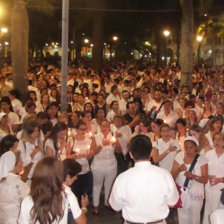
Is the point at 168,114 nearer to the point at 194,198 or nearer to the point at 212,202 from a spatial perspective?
the point at 212,202

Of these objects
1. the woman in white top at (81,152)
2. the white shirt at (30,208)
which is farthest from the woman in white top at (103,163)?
the white shirt at (30,208)

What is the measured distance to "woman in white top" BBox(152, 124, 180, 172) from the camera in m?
7.80

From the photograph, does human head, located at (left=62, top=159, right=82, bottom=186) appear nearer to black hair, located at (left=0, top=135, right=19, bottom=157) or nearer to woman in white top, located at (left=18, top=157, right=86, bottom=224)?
woman in white top, located at (left=18, top=157, right=86, bottom=224)

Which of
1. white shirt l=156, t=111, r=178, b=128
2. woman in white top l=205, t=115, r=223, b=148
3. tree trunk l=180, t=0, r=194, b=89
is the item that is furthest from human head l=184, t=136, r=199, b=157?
tree trunk l=180, t=0, r=194, b=89

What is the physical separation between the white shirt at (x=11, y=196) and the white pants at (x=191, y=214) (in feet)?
8.69

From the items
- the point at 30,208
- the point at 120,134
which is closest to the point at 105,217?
the point at 120,134

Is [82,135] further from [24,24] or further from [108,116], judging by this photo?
[24,24]

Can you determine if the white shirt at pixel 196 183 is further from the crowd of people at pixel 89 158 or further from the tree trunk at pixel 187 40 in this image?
the tree trunk at pixel 187 40

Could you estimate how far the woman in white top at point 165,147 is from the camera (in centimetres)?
780

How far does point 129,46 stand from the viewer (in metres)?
53.4

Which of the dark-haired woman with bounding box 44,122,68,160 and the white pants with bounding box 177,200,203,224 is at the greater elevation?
the dark-haired woman with bounding box 44,122,68,160

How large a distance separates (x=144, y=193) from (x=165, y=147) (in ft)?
11.4

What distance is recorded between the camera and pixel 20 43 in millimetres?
14453

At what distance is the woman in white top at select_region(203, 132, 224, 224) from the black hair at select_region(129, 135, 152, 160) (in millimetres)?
2664
